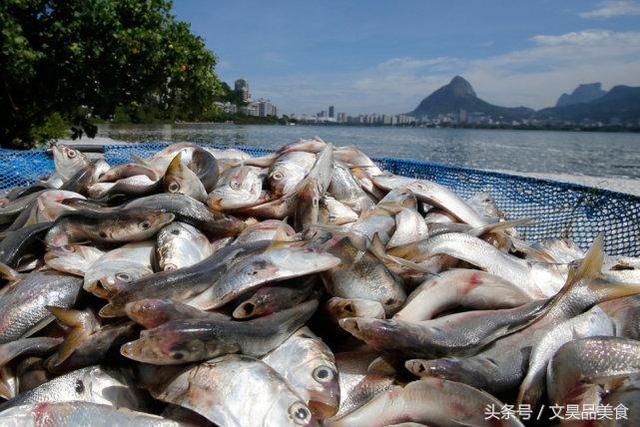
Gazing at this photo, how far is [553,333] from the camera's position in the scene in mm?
2352

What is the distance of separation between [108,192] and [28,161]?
3779 millimetres

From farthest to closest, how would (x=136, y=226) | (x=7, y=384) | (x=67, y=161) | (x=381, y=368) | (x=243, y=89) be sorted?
(x=243, y=89) < (x=67, y=161) < (x=136, y=226) < (x=7, y=384) < (x=381, y=368)

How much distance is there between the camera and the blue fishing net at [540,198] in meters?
4.99

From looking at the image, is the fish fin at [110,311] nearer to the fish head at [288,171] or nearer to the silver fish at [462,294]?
the silver fish at [462,294]

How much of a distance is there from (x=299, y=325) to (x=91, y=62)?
1028cm

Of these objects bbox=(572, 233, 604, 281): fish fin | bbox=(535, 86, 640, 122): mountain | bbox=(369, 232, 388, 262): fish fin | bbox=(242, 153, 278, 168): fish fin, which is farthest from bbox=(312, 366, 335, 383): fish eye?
bbox=(535, 86, 640, 122): mountain

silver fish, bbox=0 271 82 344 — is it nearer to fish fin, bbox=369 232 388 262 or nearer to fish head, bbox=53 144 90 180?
fish fin, bbox=369 232 388 262

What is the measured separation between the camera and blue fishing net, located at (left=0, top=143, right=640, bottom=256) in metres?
4.99

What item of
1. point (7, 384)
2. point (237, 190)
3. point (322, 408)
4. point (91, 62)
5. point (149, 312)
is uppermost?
point (91, 62)

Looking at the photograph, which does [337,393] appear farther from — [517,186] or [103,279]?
[517,186]

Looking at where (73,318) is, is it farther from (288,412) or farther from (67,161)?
(67,161)

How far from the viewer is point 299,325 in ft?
7.80

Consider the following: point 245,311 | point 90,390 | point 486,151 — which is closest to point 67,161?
point 90,390

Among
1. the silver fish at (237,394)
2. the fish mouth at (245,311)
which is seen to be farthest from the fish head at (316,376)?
the fish mouth at (245,311)
